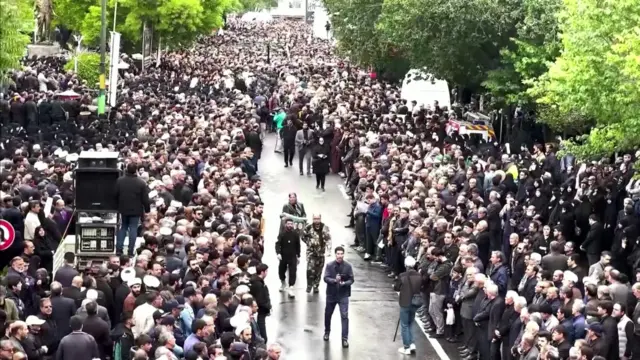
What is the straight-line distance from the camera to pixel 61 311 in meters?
14.1

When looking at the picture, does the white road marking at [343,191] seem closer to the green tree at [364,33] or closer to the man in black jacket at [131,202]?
the man in black jacket at [131,202]

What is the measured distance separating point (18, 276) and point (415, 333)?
642cm

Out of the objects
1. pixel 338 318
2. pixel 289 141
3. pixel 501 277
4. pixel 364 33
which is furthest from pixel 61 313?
pixel 364 33

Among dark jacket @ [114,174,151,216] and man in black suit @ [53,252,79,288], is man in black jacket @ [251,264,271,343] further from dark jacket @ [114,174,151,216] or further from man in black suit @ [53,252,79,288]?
dark jacket @ [114,174,151,216]

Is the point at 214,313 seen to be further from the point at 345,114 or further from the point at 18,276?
the point at 345,114

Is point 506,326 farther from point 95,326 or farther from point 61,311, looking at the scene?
point 61,311

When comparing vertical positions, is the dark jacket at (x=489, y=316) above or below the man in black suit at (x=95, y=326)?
below

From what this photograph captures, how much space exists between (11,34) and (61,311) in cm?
318

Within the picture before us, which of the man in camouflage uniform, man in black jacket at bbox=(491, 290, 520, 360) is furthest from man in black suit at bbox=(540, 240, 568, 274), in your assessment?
the man in camouflage uniform

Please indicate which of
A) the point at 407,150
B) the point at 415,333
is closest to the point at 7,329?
the point at 415,333

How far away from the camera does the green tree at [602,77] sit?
828 inches

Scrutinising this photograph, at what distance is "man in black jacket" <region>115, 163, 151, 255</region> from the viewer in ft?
60.4

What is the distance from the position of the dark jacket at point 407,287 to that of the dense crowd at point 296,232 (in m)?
0.02

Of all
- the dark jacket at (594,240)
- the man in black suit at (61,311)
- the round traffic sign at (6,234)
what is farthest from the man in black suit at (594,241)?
the man in black suit at (61,311)
